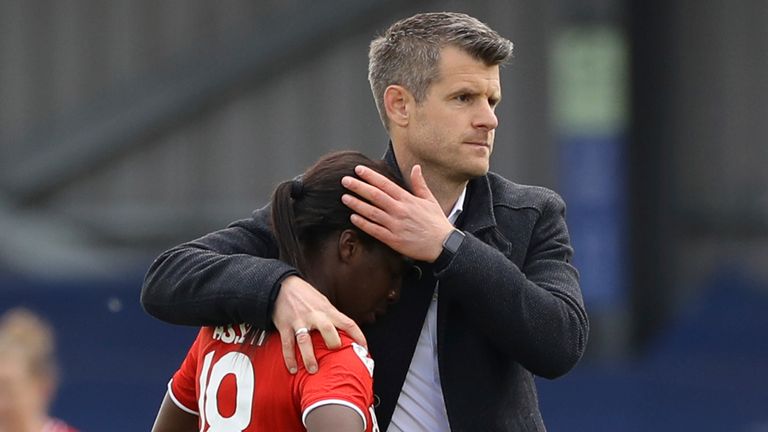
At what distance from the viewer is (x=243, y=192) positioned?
11.1 meters

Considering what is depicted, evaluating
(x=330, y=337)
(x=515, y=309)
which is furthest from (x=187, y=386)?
(x=515, y=309)

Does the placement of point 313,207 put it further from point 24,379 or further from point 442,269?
point 24,379

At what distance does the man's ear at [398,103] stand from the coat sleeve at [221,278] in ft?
1.09

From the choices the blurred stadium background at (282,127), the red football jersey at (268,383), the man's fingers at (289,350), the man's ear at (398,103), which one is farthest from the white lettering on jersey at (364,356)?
the blurred stadium background at (282,127)

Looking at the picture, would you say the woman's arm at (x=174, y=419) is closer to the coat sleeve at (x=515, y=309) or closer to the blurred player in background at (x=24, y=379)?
the coat sleeve at (x=515, y=309)

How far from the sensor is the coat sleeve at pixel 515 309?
264 centimetres

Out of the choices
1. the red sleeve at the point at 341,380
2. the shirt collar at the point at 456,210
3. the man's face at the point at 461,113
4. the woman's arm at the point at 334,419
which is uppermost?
the man's face at the point at 461,113

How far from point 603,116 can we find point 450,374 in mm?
6796

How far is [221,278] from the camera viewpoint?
2.79 meters

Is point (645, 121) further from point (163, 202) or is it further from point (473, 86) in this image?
point (473, 86)

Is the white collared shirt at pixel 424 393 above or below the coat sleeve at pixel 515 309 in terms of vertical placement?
below

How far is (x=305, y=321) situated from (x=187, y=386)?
503mm

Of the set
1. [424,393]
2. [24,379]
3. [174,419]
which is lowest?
[24,379]

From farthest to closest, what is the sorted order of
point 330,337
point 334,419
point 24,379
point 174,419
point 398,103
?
point 24,379 < point 174,419 < point 398,103 < point 330,337 < point 334,419
